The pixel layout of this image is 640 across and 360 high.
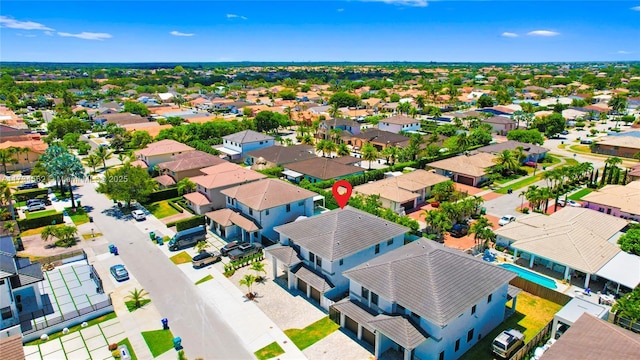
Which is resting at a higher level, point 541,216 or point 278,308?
point 541,216

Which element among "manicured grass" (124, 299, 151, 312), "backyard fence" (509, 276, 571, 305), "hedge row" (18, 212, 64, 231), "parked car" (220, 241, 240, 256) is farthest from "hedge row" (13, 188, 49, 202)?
"backyard fence" (509, 276, 571, 305)

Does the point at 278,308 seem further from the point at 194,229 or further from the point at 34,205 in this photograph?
the point at 34,205

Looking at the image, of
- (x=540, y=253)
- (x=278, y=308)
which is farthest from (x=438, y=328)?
(x=540, y=253)

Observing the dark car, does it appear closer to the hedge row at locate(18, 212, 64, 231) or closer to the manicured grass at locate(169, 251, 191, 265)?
the manicured grass at locate(169, 251, 191, 265)

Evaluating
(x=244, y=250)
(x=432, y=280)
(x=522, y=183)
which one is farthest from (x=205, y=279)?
(x=522, y=183)

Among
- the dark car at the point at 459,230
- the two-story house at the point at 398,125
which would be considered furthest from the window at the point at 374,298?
the two-story house at the point at 398,125

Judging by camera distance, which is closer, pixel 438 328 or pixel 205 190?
pixel 438 328

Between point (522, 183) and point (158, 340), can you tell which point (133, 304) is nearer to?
point (158, 340)
